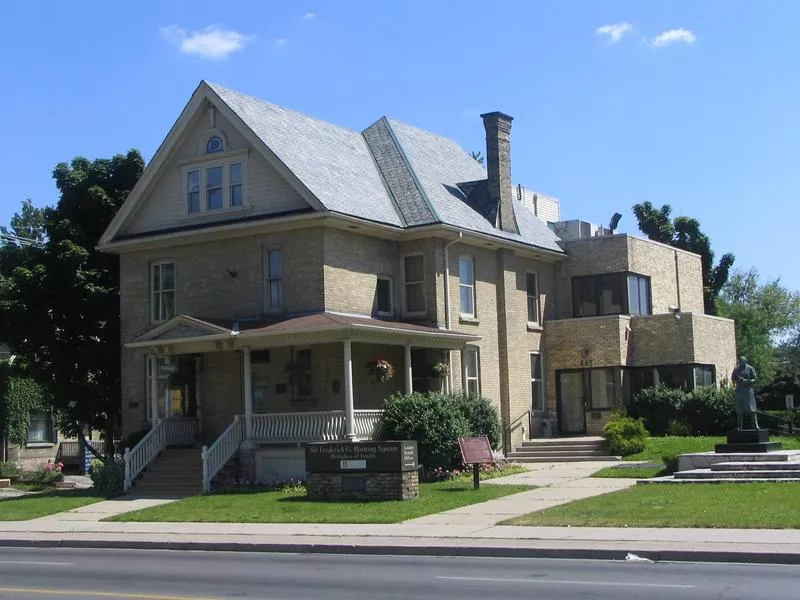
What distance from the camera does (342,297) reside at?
30.1 metres

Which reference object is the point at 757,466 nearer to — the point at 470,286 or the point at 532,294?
the point at 470,286

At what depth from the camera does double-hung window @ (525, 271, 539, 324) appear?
36875 mm

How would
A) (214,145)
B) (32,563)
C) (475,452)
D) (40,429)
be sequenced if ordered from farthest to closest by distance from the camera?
1. (40,429)
2. (214,145)
3. (475,452)
4. (32,563)

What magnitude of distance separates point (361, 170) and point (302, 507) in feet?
43.7

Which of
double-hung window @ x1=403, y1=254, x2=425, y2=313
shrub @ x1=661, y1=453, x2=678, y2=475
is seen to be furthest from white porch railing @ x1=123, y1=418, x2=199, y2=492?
shrub @ x1=661, y1=453, x2=678, y2=475

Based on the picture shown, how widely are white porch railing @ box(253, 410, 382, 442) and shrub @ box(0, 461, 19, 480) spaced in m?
16.9

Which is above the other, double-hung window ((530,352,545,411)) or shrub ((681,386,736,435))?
double-hung window ((530,352,545,411))

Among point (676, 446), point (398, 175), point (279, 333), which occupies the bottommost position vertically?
point (676, 446)

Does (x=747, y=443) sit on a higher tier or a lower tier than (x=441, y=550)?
higher

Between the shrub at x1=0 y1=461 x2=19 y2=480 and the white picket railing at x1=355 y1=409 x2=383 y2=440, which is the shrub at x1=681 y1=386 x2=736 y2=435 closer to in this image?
the white picket railing at x1=355 y1=409 x2=383 y2=440

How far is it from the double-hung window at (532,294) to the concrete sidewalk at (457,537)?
11.7m

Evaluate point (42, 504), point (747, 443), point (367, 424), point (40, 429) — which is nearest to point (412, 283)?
point (367, 424)

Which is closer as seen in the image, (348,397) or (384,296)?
(348,397)

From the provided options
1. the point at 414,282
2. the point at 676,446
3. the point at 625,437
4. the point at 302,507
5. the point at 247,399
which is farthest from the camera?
the point at 414,282
